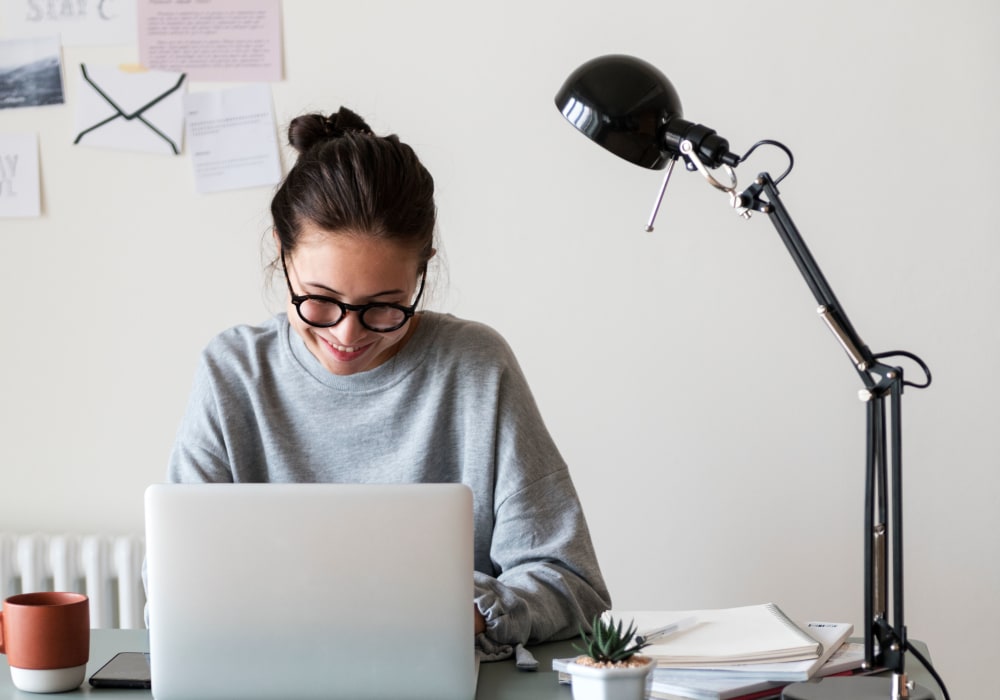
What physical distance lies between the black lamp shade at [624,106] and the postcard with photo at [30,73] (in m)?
1.36

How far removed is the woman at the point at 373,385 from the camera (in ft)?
4.33

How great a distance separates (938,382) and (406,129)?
1.02 m

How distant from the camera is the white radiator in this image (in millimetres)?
2033

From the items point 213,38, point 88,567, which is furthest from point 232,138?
point 88,567

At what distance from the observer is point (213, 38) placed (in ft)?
6.77

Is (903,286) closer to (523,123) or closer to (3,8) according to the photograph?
(523,123)

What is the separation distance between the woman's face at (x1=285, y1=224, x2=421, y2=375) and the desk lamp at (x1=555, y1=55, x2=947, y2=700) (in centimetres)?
31

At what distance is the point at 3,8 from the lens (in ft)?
6.91

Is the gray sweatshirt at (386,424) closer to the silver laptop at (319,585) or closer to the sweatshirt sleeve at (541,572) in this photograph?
the sweatshirt sleeve at (541,572)

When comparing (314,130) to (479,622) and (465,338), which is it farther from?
(479,622)

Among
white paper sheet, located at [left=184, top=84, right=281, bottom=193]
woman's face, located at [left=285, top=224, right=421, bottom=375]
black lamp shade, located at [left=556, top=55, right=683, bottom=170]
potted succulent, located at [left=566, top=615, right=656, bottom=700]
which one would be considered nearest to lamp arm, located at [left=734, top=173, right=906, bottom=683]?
black lamp shade, located at [left=556, top=55, right=683, bottom=170]

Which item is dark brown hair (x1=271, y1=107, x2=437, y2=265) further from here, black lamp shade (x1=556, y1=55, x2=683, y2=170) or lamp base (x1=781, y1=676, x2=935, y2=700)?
lamp base (x1=781, y1=676, x2=935, y2=700)

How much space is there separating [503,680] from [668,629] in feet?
0.56

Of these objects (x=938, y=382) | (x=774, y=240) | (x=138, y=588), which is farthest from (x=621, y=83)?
(x=138, y=588)
